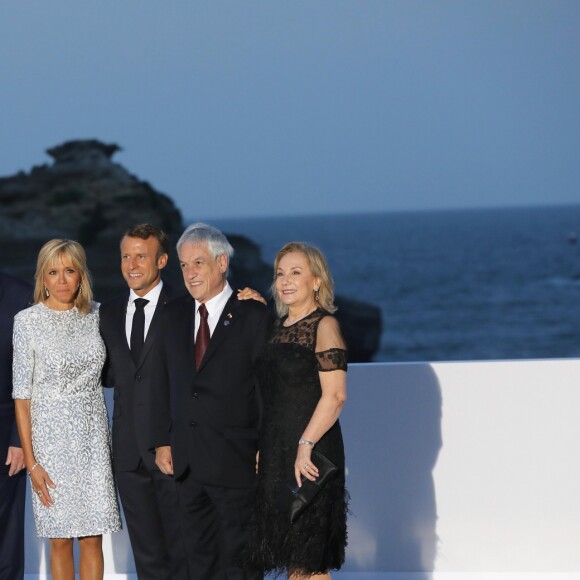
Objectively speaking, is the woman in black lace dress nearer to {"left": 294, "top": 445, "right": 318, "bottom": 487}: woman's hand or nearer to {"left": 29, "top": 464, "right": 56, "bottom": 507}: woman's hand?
{"left": 294, "top": 445, "right": 318, "bottom": 487}: woman's hand

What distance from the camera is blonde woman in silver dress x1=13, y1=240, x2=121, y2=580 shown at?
378 cm

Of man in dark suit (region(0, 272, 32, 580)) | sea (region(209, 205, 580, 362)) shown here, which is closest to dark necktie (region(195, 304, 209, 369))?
man in dark suit (region(0, 272, 32, 580))

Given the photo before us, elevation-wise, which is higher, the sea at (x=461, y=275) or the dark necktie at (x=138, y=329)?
the sea at (x=461, y=275)

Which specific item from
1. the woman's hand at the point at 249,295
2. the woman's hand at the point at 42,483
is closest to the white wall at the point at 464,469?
the woman's hand at the point at 249,295

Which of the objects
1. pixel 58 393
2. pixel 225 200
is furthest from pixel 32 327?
pixel 225 200

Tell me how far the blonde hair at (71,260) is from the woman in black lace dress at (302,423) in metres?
0.75

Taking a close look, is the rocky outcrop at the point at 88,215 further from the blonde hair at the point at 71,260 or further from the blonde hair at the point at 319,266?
the blonde hair at the point at 319,266

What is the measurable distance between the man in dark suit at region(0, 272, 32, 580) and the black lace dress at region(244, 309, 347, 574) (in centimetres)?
105

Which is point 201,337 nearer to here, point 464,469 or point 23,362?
point 23,362

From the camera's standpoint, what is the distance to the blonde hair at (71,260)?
12.3 feet

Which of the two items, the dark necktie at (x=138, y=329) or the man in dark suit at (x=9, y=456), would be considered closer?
the dark necktie at (x=138, y=329)

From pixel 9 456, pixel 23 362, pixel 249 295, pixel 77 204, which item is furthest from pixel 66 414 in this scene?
pixel 77 204

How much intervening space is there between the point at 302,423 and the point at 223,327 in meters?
0.46

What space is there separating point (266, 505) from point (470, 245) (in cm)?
5585
